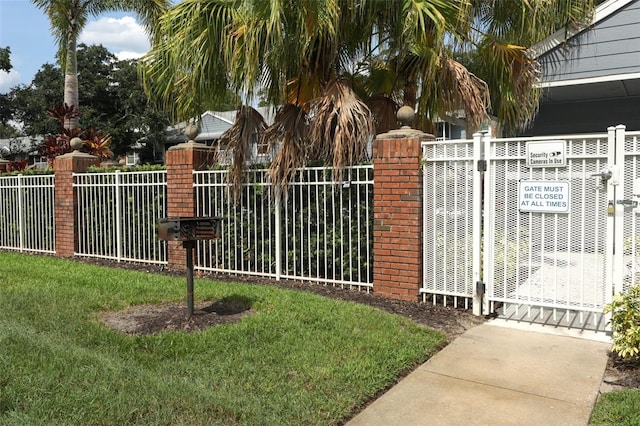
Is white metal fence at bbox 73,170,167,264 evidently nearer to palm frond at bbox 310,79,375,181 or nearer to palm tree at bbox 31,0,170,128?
palm frond at bbox 310,79,375,181

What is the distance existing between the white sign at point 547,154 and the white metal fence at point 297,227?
1.99 meters

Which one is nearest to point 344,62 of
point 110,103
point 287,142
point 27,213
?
point 287,142

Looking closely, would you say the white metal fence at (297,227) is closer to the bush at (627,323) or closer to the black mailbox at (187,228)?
the black mailbox at (187,228)

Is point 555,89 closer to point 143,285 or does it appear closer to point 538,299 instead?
point 538,299

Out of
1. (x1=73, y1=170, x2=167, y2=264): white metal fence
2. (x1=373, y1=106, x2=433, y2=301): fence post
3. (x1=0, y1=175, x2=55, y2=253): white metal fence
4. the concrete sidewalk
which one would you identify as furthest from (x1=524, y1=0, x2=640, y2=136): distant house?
(x1=0, y1=175, x2=55, y2=253): white metal fence

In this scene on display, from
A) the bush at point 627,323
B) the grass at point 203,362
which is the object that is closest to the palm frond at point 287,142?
the grass at point 203,362

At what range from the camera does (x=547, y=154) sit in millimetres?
5402

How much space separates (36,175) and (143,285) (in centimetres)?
562

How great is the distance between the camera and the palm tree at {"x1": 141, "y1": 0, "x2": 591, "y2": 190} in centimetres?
666

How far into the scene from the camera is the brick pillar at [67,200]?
33.7 feet

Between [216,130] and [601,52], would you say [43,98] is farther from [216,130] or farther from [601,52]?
[601,52]

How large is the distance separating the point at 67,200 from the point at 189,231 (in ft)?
20.0

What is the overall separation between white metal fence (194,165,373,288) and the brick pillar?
3.31 meters

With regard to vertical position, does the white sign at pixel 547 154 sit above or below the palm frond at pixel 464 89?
below
